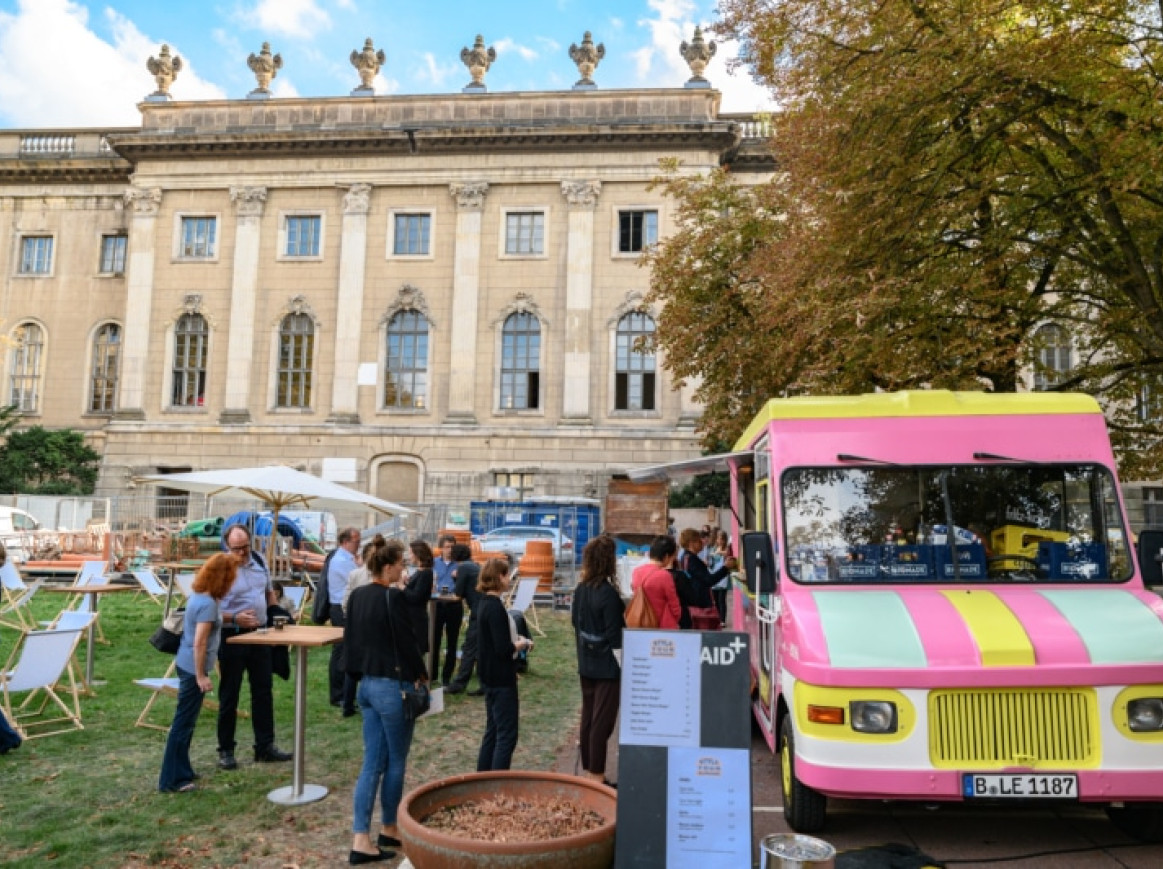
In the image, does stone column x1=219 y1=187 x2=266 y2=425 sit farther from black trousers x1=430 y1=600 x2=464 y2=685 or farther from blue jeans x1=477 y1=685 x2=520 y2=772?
blue jeans x1=477 y1=685 x2=520 y2=772

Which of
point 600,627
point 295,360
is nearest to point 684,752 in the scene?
point 600,627

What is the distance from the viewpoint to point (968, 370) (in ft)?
41.8

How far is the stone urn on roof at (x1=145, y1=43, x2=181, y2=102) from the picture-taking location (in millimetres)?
38469

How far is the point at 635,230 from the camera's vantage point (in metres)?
34.9

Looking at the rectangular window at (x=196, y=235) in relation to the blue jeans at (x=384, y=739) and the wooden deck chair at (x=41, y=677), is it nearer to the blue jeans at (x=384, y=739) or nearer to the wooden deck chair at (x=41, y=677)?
A: the wooden deck chair at (x=41, y=677)

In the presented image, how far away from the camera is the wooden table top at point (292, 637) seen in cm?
665

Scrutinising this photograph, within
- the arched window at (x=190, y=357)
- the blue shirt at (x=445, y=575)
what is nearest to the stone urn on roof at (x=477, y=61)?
the arched window at (x=190, y=357)

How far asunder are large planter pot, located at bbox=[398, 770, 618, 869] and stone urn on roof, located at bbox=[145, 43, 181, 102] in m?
40.3

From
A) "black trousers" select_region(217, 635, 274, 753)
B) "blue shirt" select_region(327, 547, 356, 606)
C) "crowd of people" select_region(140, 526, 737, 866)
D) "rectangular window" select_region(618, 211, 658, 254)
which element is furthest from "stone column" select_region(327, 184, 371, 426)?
"black trousers" select_region(217, 635, 274, 753)

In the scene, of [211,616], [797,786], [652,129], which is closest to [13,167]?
[652,129]

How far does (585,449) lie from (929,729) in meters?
28.7

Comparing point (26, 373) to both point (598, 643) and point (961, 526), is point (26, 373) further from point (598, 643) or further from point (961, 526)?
point (961, 526)

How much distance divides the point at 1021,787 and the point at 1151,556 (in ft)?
6.66

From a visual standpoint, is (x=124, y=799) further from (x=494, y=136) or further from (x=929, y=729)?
(x=494, y=136)
